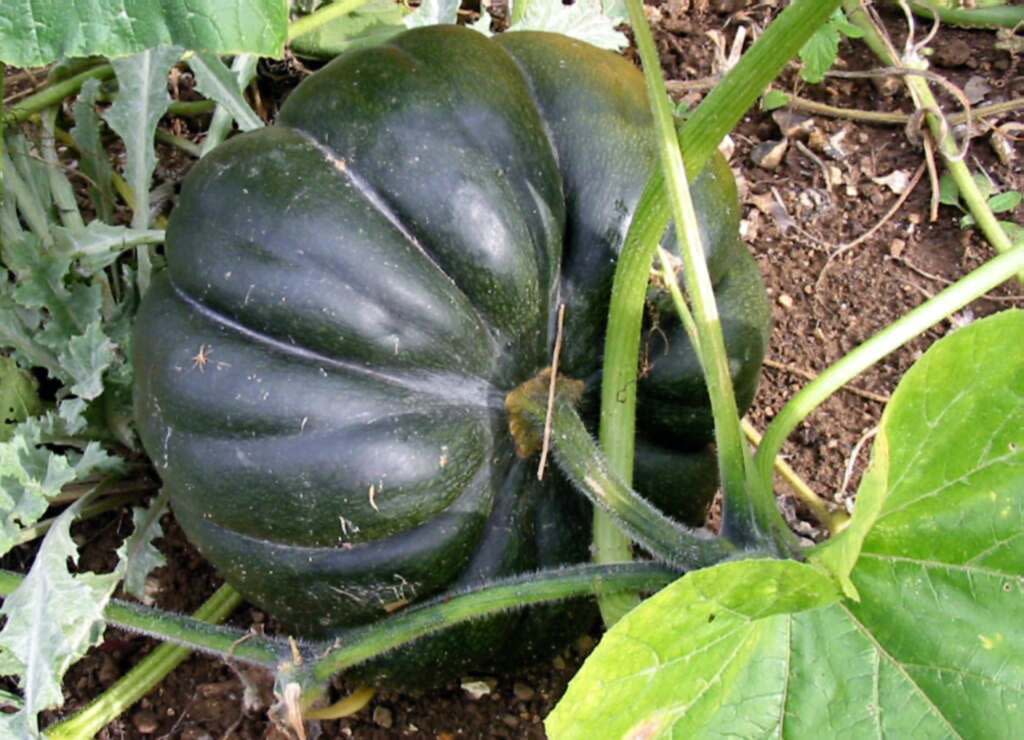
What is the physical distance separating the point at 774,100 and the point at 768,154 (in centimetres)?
14

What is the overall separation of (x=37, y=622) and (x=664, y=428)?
41.6 inches

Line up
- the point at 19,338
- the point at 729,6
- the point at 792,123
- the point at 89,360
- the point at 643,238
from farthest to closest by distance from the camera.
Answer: the point at 729,6
the point at 792,123
the point at 19,338
the point at 89,360
the point at 643,238

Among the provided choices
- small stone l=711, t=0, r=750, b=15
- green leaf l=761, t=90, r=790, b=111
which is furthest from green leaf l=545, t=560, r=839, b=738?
small stone l=711, t=0, r=750, b=15

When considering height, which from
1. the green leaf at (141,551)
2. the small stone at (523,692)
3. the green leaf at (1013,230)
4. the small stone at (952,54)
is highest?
the small stone at (952,54)

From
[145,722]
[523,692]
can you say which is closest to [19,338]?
[145,722]

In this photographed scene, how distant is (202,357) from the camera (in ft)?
5.65

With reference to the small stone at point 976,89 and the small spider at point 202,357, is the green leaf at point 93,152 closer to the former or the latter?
the small spider at point 202,357

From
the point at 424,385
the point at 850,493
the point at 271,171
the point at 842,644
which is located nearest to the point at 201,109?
the point at 271,171

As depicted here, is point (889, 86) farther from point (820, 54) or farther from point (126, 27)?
point (126, 27)

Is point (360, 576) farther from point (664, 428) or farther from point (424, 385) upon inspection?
point (664, 428)

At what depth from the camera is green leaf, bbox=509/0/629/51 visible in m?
2.44

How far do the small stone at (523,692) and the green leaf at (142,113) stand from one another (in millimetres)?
1068

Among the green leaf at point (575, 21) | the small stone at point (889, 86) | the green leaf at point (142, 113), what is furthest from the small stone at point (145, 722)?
the small stone at point (889, 86)

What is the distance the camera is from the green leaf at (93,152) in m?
2.40
